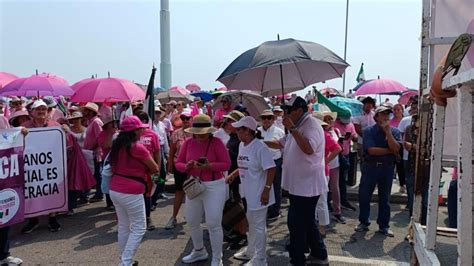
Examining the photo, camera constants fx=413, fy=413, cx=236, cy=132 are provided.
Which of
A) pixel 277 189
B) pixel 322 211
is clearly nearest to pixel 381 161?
pixel 322 211

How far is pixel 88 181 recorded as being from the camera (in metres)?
6.74

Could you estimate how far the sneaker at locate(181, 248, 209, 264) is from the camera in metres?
4.96

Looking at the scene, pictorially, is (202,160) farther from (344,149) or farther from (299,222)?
(344,149)

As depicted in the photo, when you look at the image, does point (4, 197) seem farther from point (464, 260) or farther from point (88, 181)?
point (464, 260)

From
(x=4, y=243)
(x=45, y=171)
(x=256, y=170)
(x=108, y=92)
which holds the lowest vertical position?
(x=4, y=243)

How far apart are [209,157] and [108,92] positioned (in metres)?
3.70

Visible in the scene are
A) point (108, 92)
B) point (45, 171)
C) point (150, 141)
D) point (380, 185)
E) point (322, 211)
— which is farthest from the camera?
point (108, 92)

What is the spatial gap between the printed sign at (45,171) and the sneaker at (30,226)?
0.36 metres

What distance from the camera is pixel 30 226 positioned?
6.21 metres

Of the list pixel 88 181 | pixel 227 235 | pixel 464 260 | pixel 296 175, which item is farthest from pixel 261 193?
pixel 88 181

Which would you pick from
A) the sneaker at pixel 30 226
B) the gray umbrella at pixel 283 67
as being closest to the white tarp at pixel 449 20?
the gray umbrella at pixel 283 67

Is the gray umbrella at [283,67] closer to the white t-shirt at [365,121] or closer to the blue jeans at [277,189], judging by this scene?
the blue jeans at [277,189]

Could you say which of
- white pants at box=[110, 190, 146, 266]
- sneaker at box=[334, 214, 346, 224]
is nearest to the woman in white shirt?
white pants at box=[110, 190, 146, 266]

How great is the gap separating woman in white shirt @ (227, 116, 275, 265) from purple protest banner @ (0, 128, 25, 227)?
2.89 meters
